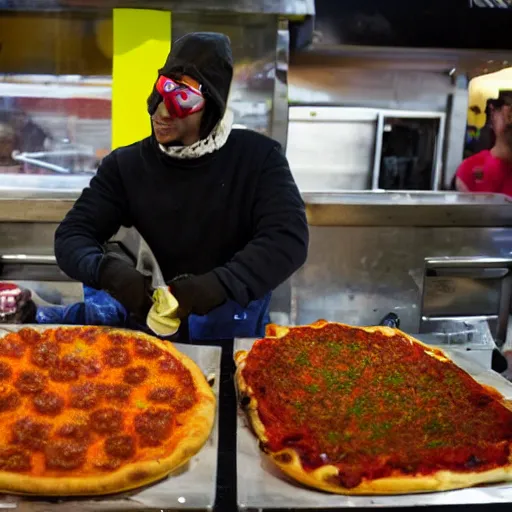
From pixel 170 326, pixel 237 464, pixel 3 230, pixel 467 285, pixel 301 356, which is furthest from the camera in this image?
pixel 467 285

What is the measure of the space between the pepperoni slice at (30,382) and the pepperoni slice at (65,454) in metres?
0.29

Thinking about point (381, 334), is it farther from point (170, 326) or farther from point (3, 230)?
point (3, 230)

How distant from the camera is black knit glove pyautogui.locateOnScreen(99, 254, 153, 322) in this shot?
2094mm

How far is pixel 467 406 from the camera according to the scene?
1.88m

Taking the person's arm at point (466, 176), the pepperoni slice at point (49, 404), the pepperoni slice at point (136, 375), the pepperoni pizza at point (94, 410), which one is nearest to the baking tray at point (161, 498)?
the pepperoni pizza at point (94, 410)

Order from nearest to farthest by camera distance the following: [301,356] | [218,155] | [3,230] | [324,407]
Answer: [324,407] → [301,356] → [218,155] → [3,230]

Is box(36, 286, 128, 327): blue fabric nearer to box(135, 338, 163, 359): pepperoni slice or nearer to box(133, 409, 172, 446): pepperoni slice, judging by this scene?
box(135, 338, 163, 359): pepperoni slice

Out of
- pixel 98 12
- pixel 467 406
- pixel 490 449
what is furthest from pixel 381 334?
pixel 98 12

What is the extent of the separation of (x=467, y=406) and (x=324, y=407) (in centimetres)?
42

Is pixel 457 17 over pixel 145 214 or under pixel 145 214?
over

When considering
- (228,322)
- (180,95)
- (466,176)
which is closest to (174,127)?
(180,95)

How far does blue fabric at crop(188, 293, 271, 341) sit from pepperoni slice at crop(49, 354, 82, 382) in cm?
48

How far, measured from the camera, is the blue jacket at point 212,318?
239 cm

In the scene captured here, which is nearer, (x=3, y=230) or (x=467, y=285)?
(x=3, y=230)
